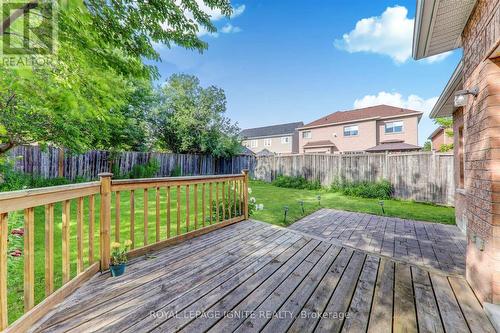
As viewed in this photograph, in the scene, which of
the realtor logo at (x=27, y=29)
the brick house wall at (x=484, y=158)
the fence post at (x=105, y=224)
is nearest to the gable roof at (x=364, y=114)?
the brick house wall at (x=484, y=158)

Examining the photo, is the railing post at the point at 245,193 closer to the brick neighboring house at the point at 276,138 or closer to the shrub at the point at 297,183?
the shrub at the point at 297,183

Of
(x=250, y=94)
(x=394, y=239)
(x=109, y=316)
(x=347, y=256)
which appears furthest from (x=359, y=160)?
(x=250, y=94)

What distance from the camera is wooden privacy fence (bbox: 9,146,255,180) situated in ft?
22.4

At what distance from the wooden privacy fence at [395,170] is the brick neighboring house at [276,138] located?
15.3 metres

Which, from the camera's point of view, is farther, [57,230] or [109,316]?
[57,230]

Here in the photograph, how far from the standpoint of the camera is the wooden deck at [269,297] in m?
1.54

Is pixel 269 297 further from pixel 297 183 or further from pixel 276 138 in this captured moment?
pixel 276 138

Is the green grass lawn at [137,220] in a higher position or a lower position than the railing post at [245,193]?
lower

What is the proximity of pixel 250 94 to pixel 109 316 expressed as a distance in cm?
1636

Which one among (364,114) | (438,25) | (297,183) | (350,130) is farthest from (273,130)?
A: (438,25)

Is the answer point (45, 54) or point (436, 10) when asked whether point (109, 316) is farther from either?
point (436, 10)

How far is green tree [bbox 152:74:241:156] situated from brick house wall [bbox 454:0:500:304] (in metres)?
10.8

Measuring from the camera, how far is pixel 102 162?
897cm

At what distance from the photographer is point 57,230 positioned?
12.1 feet
